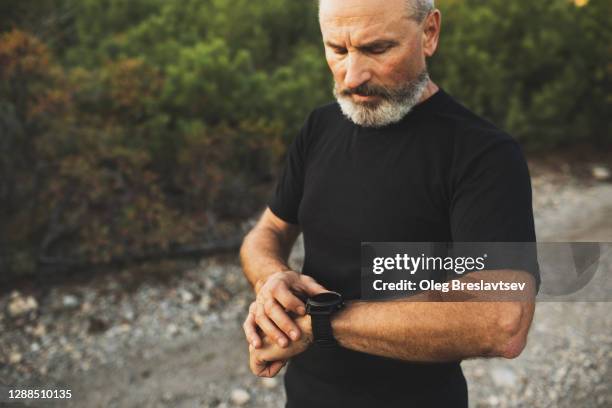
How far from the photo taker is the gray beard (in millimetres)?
1491

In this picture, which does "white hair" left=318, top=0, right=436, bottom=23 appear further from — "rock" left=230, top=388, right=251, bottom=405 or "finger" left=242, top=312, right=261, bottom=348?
"rock" left=230, top=388, right=251, bottom=405

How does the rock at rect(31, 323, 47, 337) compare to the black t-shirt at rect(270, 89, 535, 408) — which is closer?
the black t-shirt at rect(270, 89, 535, 408)

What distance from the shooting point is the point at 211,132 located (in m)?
5.56

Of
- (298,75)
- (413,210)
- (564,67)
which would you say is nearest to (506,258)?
(413,210)

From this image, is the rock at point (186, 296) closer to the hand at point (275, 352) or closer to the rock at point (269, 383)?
the rock at point (269, 383)

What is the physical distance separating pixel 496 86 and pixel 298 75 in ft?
10.9

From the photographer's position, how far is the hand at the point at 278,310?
1363mm

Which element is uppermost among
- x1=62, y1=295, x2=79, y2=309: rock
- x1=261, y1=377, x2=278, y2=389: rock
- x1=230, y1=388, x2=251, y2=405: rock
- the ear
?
the ear

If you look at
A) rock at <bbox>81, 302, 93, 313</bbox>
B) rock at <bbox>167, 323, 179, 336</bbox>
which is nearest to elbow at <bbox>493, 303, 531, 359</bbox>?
rock at <bbox>167, 323, 179, 336</bbox>

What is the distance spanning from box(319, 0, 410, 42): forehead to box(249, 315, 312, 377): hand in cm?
77

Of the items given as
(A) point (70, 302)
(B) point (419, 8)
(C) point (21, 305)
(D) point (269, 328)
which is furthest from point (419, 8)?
(C) point (21, 305)

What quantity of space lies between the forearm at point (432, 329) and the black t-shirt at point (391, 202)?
0.58 feet

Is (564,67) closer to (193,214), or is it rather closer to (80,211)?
(193,214)

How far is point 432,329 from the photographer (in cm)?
124
